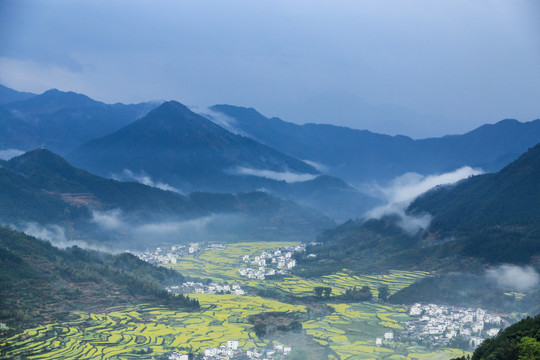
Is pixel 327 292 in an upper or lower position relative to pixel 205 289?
upper

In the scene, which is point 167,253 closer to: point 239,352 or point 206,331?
point 206,331

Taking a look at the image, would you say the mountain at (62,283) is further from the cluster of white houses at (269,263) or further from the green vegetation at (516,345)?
the green vegetation at (516,345)

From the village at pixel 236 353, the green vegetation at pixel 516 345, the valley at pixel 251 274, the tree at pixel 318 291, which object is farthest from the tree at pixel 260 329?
the green vegetation at pixel 516 345

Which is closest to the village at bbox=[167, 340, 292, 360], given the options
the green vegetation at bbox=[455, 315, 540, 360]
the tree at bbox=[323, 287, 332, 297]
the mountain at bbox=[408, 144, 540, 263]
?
the green vegetation at bbox=[455, 315, 540, 360]

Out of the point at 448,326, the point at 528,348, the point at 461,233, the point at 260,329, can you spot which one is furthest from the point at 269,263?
the point at 528,348

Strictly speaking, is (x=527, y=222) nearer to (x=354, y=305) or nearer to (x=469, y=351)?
(x=354, y=305)

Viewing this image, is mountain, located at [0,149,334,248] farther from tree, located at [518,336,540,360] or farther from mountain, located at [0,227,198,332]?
tree, located at [518,336,540,360]

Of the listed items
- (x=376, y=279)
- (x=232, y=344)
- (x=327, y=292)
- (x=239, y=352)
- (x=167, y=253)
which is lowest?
(x=239, y=352)
